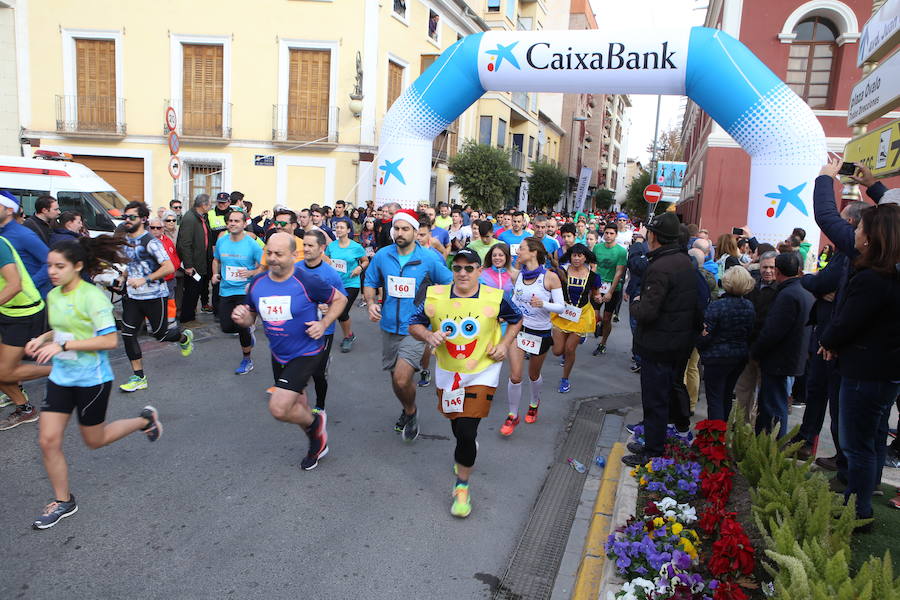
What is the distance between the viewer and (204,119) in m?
22.1

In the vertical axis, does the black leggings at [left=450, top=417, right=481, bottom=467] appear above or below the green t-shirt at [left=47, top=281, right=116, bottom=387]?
below

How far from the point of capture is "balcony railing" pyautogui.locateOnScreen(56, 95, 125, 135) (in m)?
22.0

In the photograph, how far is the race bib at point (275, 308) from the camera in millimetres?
4824

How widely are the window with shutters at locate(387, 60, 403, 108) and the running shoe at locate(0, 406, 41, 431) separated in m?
19.2

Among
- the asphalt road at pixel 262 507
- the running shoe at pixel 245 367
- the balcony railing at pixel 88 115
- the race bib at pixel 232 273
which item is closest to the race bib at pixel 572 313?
the asphalt road at pixel 262 507

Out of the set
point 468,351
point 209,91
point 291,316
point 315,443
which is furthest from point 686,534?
point 209,91

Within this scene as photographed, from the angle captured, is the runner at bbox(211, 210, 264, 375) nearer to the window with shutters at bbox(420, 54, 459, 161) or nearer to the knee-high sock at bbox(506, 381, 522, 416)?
the knee-high sock at bbox(506, 381, 522, 416)

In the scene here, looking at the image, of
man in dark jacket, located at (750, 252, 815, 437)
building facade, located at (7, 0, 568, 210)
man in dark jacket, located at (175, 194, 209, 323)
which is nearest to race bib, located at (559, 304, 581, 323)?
man in dark jacket, located at (750, 252, 815, 437)

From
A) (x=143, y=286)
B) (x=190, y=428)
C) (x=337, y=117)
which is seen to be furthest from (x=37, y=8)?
(x=190, y=428)

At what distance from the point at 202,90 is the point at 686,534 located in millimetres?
22579

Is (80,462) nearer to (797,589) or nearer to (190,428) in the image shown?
(190,428)

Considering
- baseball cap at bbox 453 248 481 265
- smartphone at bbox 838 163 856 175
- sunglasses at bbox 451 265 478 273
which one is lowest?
sunglasses at bbox 451 265 478 273

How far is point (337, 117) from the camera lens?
22.0 metres

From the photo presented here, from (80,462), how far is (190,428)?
3.31 feet
